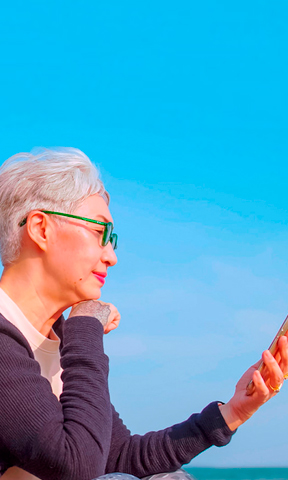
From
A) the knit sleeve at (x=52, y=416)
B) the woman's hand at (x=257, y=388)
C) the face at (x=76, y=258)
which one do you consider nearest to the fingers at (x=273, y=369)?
the woman's hand at (x=257, y=388)

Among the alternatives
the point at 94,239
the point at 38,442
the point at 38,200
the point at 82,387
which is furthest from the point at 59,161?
the point at 38,442

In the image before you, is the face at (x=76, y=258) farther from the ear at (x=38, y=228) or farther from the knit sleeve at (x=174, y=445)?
the knit sleeve at (x=174, y=445)

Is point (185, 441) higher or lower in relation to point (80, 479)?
higher

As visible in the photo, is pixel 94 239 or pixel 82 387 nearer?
pixel 82 387

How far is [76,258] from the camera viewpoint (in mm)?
2920

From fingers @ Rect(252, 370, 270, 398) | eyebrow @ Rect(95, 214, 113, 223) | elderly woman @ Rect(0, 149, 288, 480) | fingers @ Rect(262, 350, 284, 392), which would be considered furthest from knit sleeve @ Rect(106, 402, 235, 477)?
eyebrow @ Rect(95, 214, 113, 223)

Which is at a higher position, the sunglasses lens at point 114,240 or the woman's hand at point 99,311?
the sunglasses lens at point 114,240

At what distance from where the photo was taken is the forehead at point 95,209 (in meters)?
3.02

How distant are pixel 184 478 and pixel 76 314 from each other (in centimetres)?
112

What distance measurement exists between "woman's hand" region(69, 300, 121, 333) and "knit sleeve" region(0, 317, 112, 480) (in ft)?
1.20

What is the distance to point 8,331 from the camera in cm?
245

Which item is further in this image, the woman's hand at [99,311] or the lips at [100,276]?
the lips at [100,276]

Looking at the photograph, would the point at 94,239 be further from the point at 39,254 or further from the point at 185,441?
the point at 185,441

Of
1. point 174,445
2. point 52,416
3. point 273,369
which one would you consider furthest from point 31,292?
point 273,369
